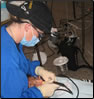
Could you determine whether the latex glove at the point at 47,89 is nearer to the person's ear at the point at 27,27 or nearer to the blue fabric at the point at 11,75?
the blue fabric at the point at 11,75

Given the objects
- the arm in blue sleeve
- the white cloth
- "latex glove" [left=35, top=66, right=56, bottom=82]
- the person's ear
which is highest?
the person's ear

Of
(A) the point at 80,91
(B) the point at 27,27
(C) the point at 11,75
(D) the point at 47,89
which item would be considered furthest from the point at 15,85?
(A) the point at 80,91

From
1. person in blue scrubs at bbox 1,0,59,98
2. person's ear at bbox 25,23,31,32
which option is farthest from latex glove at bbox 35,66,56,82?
person's ear at bbox 25,23,31,32

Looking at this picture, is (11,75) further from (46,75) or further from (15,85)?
(46,75)

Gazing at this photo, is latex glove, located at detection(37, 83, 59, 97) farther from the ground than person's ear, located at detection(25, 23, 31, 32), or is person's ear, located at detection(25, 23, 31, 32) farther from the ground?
person's ear, located at detection(25, 23, 31, 32)

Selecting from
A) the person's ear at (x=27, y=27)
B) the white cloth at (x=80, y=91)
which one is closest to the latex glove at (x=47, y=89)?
the white cloth at (x=80, y=91)

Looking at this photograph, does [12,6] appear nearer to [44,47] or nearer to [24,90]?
[24,90]

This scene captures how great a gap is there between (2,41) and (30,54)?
6.07 feet

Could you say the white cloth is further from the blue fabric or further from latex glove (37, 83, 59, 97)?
the blue fabric

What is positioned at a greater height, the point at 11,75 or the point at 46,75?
the point at 11,75

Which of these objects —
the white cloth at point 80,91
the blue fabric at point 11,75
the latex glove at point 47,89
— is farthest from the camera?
the white cloth at point 80,91

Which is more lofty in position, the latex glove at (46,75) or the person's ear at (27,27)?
the person's ear at (27,27)

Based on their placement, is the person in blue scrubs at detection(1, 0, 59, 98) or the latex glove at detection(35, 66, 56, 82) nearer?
the person in blue scrubs at detection(1, 0, 59, 98)

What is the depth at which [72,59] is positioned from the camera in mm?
2295
